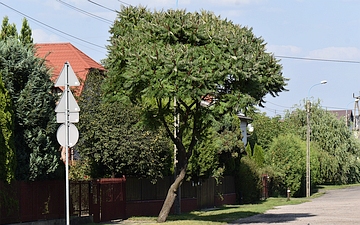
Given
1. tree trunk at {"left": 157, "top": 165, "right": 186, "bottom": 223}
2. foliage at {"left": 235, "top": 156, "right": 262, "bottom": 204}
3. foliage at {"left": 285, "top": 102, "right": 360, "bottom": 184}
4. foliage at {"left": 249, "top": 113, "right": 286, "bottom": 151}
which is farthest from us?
foliage at {"left": 285, "top": 102, "right": 360, "bottom": 184}

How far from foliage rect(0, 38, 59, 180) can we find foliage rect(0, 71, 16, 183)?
37.4 inches

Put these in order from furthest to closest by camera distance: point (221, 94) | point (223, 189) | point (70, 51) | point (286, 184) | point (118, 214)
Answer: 1. point (286, 184)
2. point (70, 51)
3. point (223, 189)
4. point (118, 214)
5. point (221, 94)

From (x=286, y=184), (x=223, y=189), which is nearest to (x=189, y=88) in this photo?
(x=223, y=189)

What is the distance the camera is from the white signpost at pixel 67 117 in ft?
46.9

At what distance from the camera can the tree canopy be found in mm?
21906

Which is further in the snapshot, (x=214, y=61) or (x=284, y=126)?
(x=284, y=126)

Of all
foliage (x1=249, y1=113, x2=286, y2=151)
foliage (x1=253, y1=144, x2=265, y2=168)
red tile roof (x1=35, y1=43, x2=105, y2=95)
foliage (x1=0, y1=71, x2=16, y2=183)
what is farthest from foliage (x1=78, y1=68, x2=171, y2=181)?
foliage (x1=249, y1=113, x2=286, y2=151)

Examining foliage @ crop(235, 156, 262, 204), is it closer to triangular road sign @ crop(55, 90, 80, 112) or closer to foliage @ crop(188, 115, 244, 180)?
foliage @ crop(188, 115, 244, 180)

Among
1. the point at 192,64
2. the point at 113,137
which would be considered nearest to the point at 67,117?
the point at 192,64

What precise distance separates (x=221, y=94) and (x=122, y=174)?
7.29 meters

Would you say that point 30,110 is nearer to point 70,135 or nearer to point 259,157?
point 70,135

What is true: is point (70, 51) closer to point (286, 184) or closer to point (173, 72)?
point (286, 184)

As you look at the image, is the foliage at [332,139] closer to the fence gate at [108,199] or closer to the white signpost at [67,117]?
the fence gate at [108,199]

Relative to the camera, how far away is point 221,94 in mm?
23906
